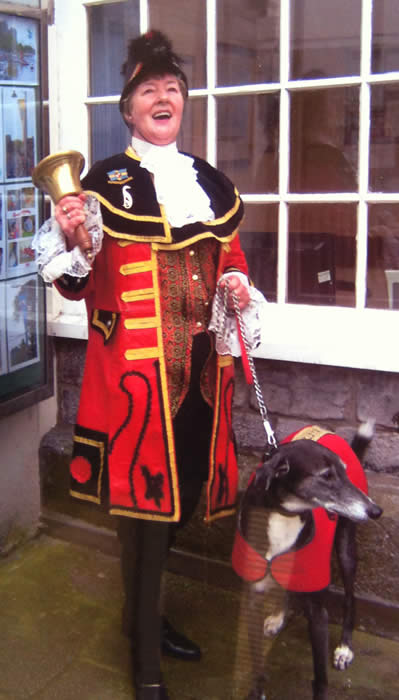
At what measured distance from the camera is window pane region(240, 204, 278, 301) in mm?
3369

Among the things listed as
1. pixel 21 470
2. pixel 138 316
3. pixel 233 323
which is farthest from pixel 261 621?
pixel 21 470

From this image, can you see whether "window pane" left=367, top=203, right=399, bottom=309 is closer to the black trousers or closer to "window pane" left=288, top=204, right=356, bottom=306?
"window pane" left=288, top=204, right=356, bottom=306

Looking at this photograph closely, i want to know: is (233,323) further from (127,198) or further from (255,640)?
(255,640)

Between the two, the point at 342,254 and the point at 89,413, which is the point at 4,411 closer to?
the point at 89,413

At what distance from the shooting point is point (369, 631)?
312 cm

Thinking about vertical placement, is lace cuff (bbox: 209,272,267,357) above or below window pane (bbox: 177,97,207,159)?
below

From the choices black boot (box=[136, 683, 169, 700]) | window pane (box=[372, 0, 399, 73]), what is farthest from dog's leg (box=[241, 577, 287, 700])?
window pane (box=[372, 0, 399, 73])

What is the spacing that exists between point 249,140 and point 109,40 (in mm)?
816

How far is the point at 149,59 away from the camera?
8.21ft

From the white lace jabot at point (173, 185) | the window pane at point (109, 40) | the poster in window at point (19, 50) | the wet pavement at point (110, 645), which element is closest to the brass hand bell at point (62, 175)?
the white lace jabot at point (173, 185)

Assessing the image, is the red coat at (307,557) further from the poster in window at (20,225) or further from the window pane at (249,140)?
the poster in window at (20,225)

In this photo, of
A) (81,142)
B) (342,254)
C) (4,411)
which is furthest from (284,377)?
(81,142)

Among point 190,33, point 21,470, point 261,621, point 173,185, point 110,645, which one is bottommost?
point 110,645

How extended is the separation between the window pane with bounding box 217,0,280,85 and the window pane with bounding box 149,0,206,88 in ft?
0.25
